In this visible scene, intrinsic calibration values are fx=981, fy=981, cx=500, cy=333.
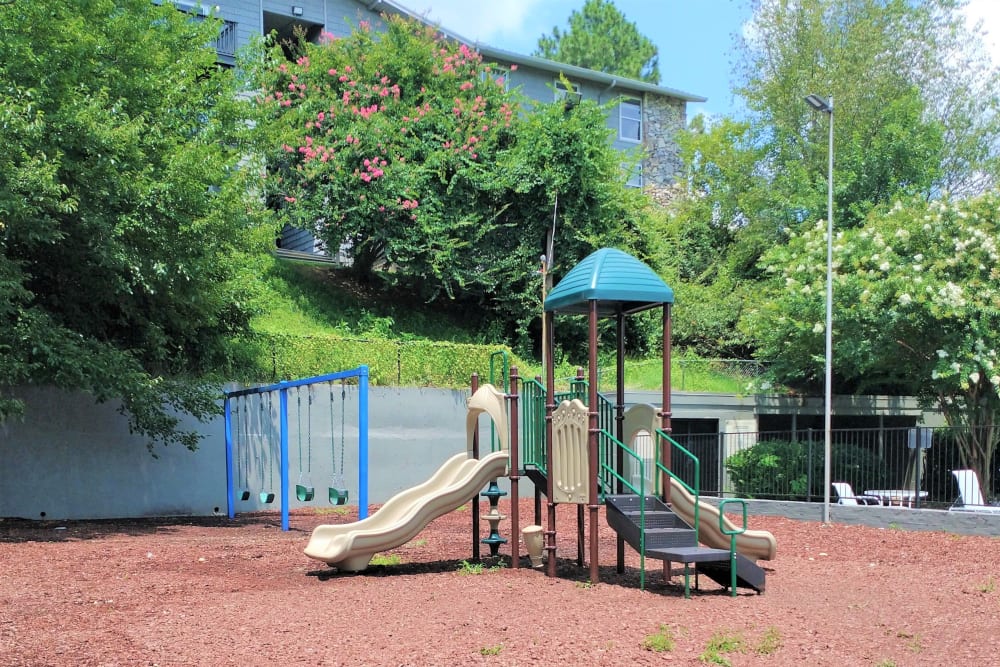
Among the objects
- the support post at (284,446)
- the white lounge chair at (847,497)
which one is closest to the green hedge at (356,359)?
the support post at (284,446)

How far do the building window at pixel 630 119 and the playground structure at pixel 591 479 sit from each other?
1099 inches

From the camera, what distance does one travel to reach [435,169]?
1043 inches

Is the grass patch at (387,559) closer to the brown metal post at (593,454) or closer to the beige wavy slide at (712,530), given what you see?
the brown metal post at (593,454)

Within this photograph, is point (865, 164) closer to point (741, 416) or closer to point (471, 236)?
point (741, 416)

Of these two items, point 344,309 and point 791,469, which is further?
point 344,309

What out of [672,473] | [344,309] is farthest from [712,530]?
[344,309]

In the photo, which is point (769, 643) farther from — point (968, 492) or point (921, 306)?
point (921, 306)

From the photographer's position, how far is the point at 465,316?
95.7 feet

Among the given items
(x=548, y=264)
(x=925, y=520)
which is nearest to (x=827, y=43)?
(x=548, y=264)

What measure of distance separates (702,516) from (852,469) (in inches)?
448

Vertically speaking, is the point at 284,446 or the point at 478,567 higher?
the point at 284,446

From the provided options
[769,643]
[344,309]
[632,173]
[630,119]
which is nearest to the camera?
[769,643]

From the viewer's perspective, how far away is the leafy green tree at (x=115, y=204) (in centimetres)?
1290

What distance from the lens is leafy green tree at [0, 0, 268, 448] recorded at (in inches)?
508
